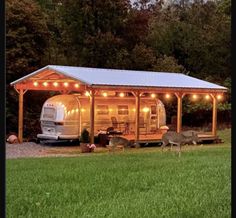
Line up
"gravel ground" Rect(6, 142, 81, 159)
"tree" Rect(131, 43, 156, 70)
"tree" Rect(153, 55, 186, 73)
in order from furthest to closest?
"tree" Rect(153, 55, 186, 73), "tree" Rect(131, 43, 156, 70), "gravel ground" Rect(6, 142, 81, 159)

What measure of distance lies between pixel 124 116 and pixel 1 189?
15.4m

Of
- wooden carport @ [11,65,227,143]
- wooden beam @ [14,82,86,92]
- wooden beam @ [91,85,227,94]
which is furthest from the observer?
wooden beam @ [14,82,86,92]

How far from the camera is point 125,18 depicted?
2292 centimetres

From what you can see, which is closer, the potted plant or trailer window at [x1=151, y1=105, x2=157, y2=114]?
the potted plant

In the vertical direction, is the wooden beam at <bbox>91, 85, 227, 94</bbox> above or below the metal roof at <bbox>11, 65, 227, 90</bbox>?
below

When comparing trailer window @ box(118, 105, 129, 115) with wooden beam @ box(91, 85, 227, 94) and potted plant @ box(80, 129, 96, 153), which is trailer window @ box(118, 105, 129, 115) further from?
potted plant @ box(80, 129, 96, 153)

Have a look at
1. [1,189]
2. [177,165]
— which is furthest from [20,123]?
[1,189]

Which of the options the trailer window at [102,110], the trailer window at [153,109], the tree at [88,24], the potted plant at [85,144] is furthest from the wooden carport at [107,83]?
the tree at [88,24]

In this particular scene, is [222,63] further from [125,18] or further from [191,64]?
[125,18]

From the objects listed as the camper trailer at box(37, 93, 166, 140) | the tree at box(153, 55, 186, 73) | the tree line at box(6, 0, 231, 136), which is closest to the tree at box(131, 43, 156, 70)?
the tree line at box(6, 0, 231, 136)

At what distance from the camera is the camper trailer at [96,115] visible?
15039 mm

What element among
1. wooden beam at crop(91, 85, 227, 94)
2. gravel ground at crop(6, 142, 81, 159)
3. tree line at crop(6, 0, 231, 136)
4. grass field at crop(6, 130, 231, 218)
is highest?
tree line at crop(6, 0, 231, 136)

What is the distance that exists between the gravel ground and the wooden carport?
0.73 metres

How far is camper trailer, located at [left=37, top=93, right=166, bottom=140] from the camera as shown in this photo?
1504 centimetres
